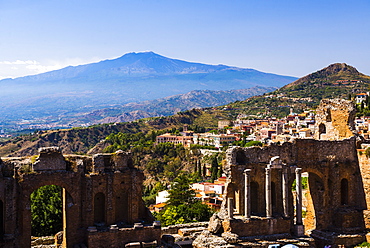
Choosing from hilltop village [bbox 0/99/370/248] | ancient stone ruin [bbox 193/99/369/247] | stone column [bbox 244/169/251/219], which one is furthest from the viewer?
stone column [bbox 244/169/251/219]

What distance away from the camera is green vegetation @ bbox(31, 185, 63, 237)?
34.1 m

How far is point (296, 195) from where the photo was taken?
94.7 feet

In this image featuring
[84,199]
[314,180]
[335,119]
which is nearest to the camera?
[84,199]

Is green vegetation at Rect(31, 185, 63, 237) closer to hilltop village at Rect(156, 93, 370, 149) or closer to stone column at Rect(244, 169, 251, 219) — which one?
stone column at Rect(244, 169, 251, 219)

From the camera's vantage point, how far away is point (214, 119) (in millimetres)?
198750

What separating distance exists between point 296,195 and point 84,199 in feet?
44.1

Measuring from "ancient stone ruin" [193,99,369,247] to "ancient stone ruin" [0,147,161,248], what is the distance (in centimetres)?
415

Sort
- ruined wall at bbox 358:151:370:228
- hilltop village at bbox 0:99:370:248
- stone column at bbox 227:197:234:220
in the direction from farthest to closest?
ruined wall at bbox 358:151:370:228
stone column at bbox 227:197:234:220
hilltop village at bbox 0:99:370:248

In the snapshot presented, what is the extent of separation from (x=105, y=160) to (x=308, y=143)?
45.2 feet

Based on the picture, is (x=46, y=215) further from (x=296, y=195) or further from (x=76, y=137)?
(x=76, y=137)

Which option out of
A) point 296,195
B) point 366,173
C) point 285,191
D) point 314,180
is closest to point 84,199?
point 285,191

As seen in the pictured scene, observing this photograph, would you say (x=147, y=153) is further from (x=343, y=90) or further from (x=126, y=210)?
(x=343, y=90)

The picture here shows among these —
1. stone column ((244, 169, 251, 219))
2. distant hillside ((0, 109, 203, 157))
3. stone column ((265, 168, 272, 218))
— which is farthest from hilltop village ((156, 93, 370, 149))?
stone column ((244, 169, 251, 219))

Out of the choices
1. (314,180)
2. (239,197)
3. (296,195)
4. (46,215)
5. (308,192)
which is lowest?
(46,215)
